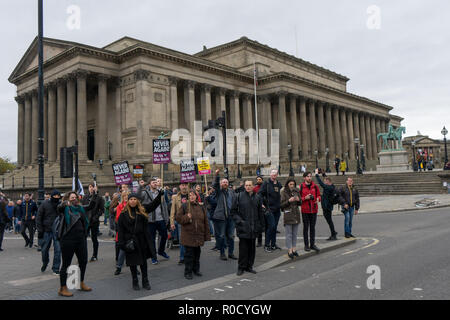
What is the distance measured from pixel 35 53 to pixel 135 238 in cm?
4897

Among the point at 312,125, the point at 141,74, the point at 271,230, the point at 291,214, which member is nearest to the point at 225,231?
the point at 271,230

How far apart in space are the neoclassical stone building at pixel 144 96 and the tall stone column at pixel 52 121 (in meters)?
0.11

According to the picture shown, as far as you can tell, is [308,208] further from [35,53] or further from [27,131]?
[35,53]

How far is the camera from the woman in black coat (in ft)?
21.9

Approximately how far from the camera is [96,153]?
4347cm

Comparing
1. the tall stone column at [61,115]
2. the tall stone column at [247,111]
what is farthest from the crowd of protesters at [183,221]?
the tall stone column at [247,111]

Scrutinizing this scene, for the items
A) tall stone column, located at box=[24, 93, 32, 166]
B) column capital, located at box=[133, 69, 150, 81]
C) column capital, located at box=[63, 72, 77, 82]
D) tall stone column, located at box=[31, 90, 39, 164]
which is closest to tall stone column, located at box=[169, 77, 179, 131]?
column capital, located at box=[133, 69, 150, 81]

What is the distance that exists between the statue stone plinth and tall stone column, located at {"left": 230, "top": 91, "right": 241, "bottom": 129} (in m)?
19.5

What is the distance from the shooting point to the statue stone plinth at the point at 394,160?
38.3 m

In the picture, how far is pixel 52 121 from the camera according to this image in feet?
143

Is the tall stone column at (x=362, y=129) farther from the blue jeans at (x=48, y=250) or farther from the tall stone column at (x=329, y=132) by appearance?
the blue jeans at (x=48, y=250)

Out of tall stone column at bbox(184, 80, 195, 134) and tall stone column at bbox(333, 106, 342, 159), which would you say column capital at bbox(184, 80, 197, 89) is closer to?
tall stone column at bbox(184, 80, 195, 134)
